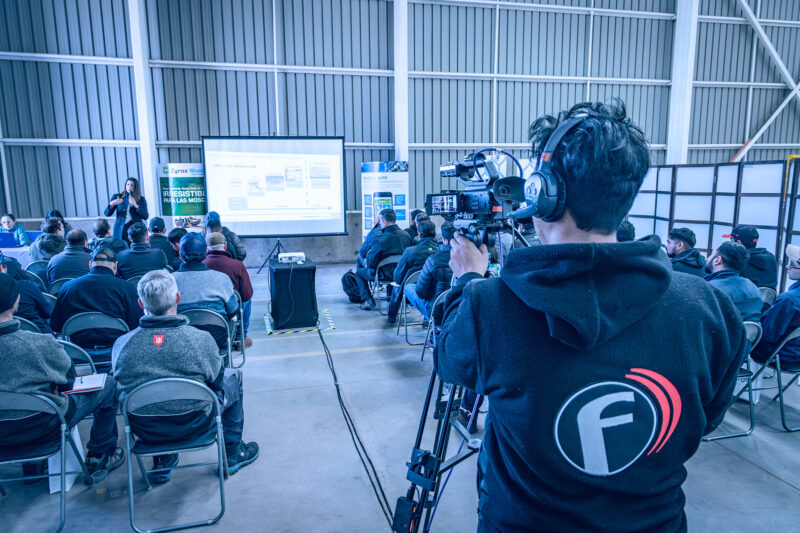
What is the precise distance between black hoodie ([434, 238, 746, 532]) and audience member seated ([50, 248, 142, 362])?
3233mm

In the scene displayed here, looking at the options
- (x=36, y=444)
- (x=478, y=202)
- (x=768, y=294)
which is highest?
(x=478, y=202)

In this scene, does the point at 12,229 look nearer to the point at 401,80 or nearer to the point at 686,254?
the point at 401,80

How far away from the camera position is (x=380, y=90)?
31.7 ft

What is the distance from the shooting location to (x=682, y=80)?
1045 centimetres

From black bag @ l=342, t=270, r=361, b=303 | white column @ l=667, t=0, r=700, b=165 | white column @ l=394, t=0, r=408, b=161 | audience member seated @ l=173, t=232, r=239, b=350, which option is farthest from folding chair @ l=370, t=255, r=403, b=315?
white column @ l=667, t=0, r=700, b=165

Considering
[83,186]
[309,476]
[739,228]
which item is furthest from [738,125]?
[83,186]

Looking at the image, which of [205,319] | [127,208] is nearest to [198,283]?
[205,319]

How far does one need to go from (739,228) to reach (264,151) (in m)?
7.25

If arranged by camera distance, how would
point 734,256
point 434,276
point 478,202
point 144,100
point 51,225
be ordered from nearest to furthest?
1. point 478,202
2. point 734,256
3. point 434,276
4. point 51,225
5. point 144,100

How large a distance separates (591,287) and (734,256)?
341 cm

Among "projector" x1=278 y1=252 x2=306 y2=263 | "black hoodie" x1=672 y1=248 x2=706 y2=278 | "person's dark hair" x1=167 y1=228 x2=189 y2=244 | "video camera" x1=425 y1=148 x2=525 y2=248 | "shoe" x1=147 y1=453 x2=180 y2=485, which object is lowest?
"shoe" x1=147 y1=453 x2=180 y2=485

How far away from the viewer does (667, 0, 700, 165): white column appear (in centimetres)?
1020

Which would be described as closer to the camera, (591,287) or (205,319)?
(591,287)

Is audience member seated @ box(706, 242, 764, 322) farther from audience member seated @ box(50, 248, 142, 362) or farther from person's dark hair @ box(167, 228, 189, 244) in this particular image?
person's dark hair @ box(167, 228, 189, 244)
